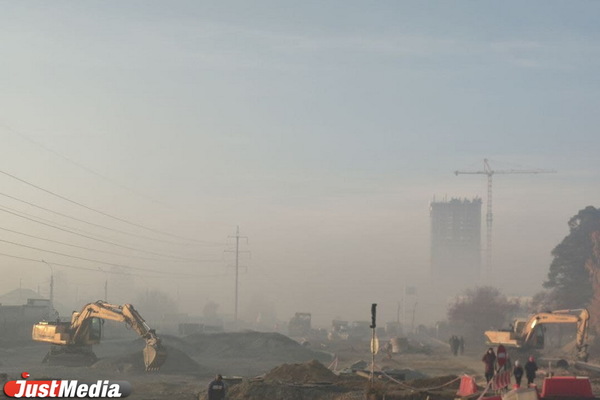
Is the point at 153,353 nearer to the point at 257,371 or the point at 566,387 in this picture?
the point at 257,371

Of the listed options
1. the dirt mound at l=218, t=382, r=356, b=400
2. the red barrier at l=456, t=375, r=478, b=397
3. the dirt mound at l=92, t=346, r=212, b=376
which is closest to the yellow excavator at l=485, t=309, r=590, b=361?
the dirt mound at l=92, t=346, r=212, b=376

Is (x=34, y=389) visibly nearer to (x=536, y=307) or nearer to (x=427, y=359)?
(x=427, y=359)

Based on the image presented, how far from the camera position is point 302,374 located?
47.5 m

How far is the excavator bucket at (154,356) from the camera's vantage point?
55.7 metres

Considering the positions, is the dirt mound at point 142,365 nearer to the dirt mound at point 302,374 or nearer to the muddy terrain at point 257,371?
the muddy terrain at point 257,371

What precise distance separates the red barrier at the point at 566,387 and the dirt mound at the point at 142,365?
117 feet

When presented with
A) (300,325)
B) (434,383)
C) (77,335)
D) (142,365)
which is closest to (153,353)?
(142,365)

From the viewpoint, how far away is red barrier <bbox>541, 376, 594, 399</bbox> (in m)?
27.4

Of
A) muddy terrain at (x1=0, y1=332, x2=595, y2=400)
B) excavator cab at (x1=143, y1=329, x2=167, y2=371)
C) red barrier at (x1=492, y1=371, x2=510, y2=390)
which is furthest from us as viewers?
excavator cab at (x1=143, y1=329, x2=167, y2=371)

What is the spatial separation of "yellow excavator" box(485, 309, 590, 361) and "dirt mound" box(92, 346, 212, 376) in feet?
73.1

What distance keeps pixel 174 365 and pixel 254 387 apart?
79.8ft

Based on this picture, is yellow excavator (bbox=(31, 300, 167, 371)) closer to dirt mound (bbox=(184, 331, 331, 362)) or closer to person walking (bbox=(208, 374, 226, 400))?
dirt mound (bbox=(184, 331, 331, 362))

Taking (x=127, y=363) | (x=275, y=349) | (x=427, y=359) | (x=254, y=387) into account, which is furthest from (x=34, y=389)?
(x=275, y=349)

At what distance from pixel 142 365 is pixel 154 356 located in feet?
13.4
